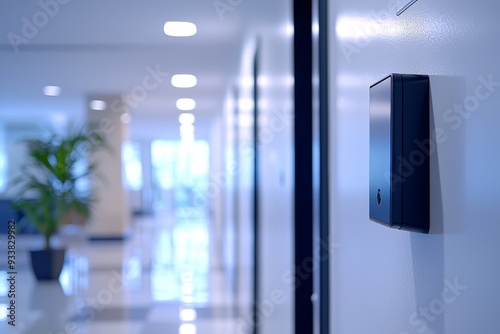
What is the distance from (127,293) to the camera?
6465 millimetres

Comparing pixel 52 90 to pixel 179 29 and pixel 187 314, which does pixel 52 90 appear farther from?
pixel 179 29

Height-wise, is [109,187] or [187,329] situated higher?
[109,187]

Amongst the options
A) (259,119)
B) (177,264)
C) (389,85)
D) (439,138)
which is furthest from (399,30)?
(177,264)

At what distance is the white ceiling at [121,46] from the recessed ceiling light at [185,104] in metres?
0.46

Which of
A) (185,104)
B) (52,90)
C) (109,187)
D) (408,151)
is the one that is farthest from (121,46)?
(109,187)

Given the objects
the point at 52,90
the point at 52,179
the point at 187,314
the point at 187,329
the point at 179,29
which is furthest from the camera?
the point at 52,90

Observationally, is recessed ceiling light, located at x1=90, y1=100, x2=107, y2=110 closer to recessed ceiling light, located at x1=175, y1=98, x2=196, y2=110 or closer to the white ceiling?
the white ceiling

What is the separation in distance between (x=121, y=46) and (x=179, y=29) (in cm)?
114

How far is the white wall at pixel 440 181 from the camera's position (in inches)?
26.6

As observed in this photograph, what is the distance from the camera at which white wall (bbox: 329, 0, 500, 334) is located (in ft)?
2.22

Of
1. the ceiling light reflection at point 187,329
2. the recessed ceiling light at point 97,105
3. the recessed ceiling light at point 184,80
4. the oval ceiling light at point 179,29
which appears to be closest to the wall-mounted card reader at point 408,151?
the oval ceiling light at point 179,29

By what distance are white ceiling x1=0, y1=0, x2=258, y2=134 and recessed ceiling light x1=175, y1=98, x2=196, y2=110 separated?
1.52 ft

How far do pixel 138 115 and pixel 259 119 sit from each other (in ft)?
31.5

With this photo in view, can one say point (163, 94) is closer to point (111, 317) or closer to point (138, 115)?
point (138, 115)
